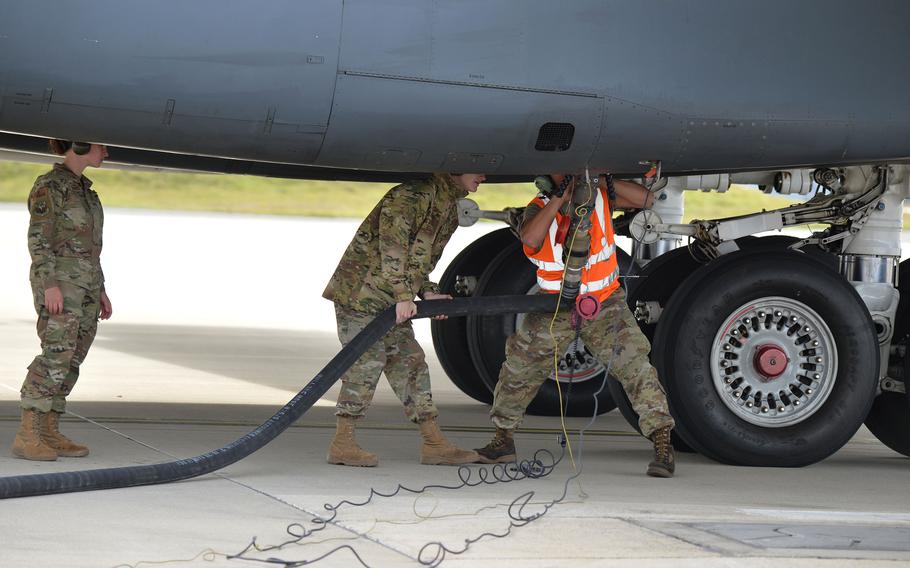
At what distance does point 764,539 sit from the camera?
5.55 meters

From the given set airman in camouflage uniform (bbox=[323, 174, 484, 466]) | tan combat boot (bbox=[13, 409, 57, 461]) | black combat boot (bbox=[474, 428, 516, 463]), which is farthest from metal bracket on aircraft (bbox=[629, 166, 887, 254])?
tan combat boot (bbox=[13, 409, 57, 461])

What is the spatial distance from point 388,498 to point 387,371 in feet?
4.00

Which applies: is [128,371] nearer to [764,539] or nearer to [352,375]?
[352,375]

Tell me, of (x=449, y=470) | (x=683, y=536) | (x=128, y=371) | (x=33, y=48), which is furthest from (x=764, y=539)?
(x=128, y=371)

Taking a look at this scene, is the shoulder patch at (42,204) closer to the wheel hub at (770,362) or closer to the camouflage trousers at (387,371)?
the camouflage trousers at (387,371)

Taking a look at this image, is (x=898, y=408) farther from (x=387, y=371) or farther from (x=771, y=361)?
(x=387, y=371)

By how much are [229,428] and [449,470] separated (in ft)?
6.06

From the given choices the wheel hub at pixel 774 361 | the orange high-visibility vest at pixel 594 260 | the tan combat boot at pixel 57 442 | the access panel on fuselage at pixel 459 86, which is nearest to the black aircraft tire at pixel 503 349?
the wheel hub at pixel 774 361

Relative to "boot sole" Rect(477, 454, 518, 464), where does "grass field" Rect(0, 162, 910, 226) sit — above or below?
above

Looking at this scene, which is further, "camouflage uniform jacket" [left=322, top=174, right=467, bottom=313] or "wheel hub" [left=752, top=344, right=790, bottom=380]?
"wheel hub" [left=752, top=344, right=790, bottom=380]

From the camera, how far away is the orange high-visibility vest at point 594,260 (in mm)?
7305

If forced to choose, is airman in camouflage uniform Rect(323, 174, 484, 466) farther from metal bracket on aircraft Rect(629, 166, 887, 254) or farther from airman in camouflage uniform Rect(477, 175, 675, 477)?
metal bracket on aircraft Rect(629, 166, 887, 254)

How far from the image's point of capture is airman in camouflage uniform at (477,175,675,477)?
7172mm

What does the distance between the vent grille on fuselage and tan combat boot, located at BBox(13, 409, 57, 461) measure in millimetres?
2863
